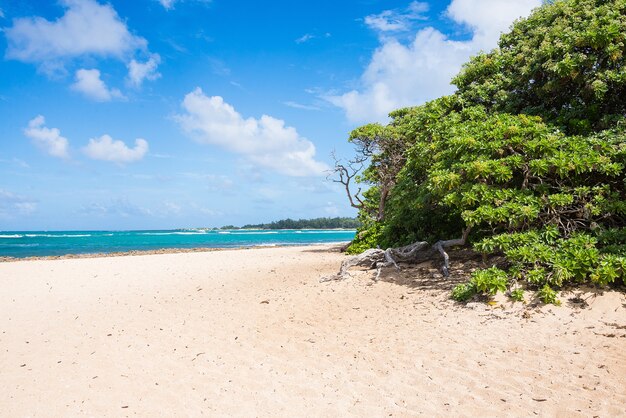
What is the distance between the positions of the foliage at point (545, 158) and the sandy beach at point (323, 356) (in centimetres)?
79

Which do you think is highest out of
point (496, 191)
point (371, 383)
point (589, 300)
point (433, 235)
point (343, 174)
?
point (343, 174)

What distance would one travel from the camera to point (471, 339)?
20.8 ft

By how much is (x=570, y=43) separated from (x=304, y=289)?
9159mm

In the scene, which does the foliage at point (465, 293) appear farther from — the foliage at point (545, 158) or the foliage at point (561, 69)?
the foliage at point (561, 69)

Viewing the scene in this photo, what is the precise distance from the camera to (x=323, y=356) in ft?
20.4

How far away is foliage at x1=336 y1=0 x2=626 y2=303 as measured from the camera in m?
7.51

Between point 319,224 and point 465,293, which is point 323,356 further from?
point 319,224

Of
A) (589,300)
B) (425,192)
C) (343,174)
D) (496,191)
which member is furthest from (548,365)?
(343,174)

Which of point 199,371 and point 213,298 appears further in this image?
point 213,298

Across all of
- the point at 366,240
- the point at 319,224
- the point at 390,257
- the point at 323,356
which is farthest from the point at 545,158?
the point at 319,224

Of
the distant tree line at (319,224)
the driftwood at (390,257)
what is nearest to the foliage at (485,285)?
the driftwood at (390,257)

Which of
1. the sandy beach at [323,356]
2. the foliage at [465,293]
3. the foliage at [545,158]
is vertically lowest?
the sandy beach at [323,356]

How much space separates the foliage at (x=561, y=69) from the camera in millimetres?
8969

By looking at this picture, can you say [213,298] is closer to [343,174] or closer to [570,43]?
[570,43]
